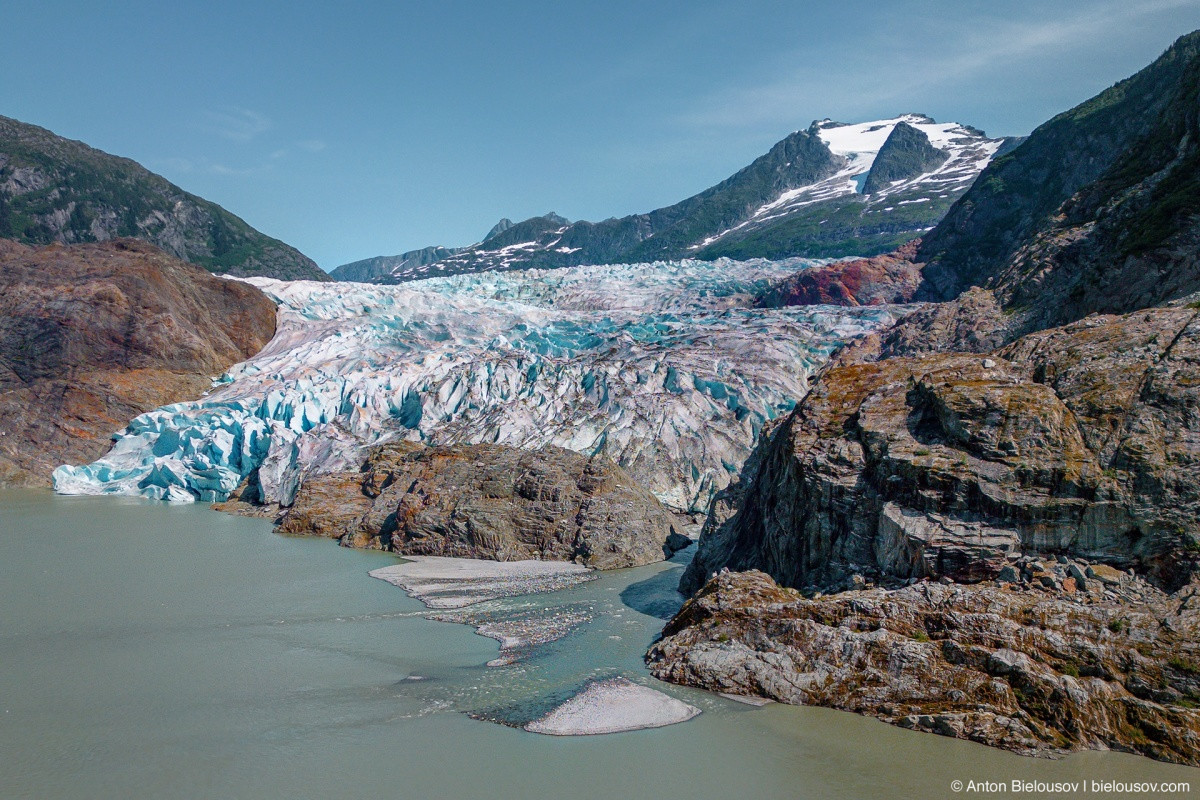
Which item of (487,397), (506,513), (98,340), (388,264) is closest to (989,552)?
(506,513)

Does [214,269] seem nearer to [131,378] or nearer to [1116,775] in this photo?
[131,378]

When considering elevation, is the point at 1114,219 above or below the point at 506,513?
above

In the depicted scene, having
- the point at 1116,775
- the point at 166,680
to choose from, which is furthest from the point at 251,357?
the point at 1116,775

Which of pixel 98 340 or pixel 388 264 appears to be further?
pixel 388 264

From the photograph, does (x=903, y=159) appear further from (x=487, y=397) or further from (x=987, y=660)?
(x=987, y=660)

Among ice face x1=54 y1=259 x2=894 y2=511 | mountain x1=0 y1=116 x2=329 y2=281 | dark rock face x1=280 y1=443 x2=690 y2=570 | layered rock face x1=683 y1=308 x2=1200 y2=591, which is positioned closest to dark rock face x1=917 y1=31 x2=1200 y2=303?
layered rock face x1=683 y1=308 x2=1200 y2=591

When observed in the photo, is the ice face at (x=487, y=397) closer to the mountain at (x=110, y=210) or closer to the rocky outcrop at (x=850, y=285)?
the rocky outcrop at (x=850, y=285)

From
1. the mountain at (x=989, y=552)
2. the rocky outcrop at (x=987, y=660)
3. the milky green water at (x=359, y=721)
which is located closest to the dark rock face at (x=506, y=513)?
the milky green water at (x=359, y=721)

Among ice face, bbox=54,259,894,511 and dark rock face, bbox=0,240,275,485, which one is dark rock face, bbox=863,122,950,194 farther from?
dark rock face, bbox=0,240,275,485
